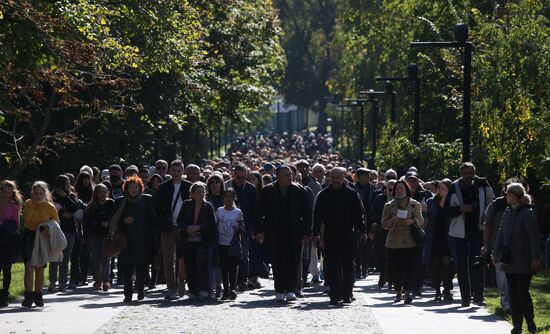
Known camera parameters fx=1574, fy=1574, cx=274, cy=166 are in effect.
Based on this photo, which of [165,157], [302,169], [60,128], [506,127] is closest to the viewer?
[302,169]

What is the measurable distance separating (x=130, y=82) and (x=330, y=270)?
1031cm

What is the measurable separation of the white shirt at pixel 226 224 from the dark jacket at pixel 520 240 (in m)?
5.68

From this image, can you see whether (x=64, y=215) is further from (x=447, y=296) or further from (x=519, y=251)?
(x=519, y=251)

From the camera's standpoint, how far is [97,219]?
76.7 ft

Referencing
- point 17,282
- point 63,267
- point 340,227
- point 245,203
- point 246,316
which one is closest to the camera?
point 246,316

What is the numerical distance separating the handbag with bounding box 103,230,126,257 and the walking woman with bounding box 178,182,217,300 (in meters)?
0.80

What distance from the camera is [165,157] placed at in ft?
189

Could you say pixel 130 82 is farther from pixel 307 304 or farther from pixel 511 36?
pixel 307 304

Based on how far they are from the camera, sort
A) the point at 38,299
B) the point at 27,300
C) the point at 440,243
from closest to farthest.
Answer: the point at 27,300 → the point at 38,299 → the point at 440,243

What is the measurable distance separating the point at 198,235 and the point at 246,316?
271cm

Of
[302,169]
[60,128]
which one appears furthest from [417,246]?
[60,128]

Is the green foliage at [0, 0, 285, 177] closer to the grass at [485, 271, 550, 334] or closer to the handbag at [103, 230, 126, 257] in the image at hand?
the handbag at [103, 230, 126, 257]

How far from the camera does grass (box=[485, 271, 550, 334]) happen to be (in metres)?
18.0

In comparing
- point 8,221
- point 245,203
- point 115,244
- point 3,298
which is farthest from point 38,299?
point 245,203
